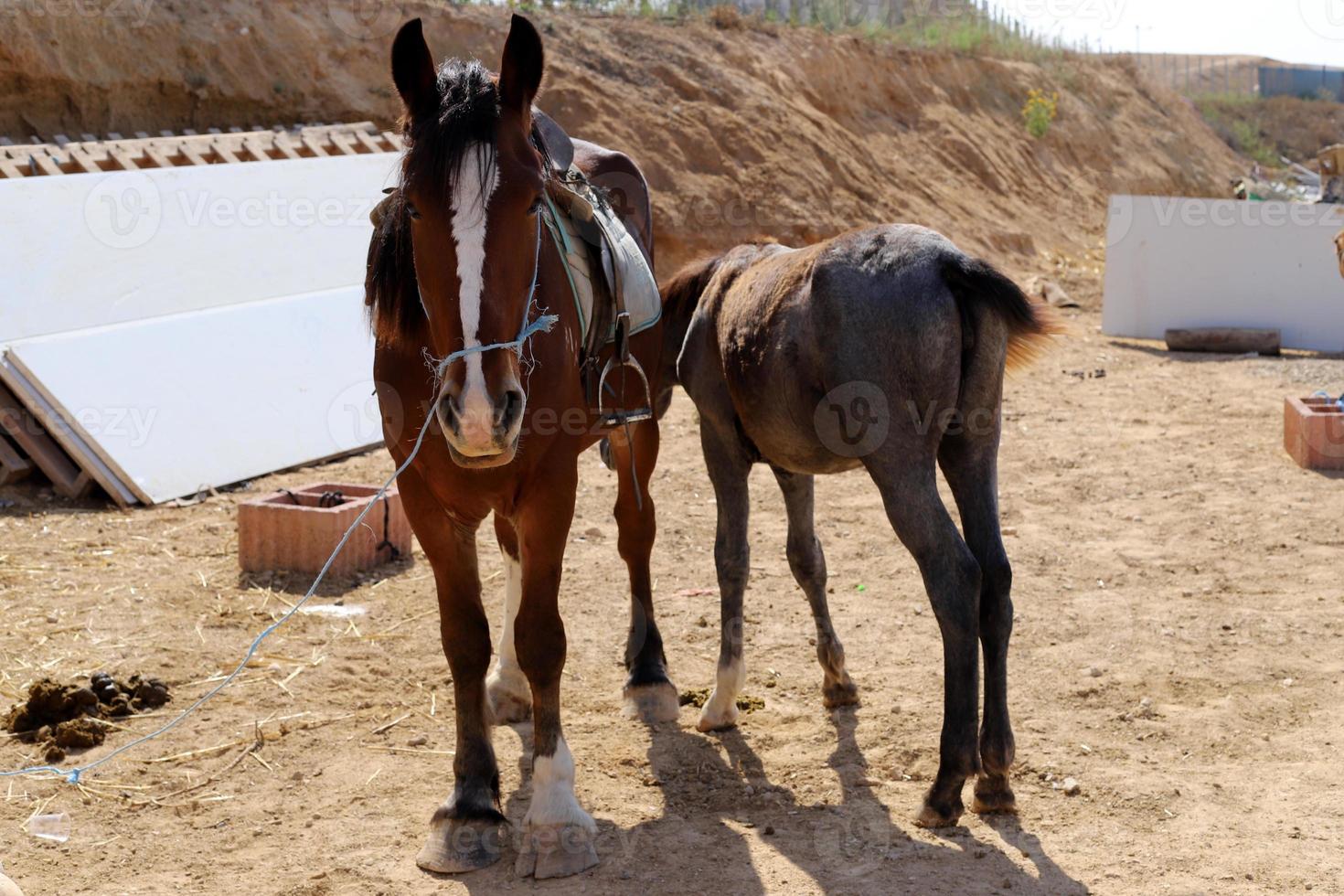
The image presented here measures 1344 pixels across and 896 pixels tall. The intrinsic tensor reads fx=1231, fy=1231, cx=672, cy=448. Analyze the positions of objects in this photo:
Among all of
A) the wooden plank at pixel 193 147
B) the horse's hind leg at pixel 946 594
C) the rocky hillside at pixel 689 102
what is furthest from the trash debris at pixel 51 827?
the rocky hillside at pixel 689 102

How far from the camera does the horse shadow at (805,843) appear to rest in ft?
11.9

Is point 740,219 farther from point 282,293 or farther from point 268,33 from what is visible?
point 282,293

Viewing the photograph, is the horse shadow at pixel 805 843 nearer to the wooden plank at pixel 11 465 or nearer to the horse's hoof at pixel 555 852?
the horse's hoof at pixel 555 852

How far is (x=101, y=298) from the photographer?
28.0 ft

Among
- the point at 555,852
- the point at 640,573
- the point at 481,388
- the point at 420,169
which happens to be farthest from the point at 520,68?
the point at 640,573

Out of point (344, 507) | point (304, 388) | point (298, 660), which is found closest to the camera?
point (298, 660)

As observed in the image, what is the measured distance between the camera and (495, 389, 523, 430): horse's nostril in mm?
3180

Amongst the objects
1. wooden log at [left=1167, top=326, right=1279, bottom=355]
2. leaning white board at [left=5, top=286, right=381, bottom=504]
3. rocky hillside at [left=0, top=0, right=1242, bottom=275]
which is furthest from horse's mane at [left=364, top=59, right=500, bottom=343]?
wooden log at [left=1167, top=326, right=1279, bottom=355]

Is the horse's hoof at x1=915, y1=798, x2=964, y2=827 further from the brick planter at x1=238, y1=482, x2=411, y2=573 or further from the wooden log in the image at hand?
the wooden log

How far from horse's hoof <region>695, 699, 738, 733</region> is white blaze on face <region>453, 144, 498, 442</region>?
7.03 feet

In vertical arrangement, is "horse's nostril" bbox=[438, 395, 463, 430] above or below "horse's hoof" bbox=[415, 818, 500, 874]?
above

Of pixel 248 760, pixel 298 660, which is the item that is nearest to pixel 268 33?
pixel 298 660

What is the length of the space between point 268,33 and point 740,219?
5875 mm

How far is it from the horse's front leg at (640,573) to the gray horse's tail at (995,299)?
1.59 meters
